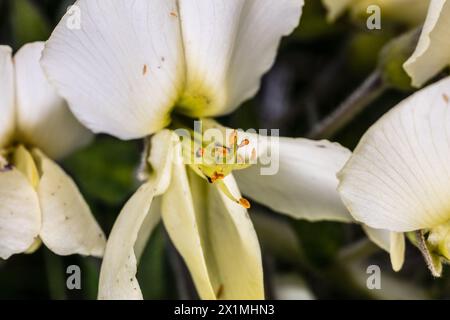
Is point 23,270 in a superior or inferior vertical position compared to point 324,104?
inferior

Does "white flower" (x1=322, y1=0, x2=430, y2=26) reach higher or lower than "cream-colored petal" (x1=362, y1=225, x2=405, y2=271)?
higher

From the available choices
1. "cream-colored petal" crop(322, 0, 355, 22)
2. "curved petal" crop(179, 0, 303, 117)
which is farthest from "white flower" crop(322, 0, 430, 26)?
"curved petal" crop(179, 0, 303, 117)

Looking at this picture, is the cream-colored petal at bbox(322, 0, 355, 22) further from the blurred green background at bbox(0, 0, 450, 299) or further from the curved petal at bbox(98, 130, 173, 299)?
the curved petal at bbox(98, 130, 173, 299)

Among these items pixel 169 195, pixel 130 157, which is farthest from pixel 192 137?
pixel 130 157

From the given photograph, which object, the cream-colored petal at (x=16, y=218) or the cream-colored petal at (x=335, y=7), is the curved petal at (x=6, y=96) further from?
the cream-colored petal at (x=335, y=7)

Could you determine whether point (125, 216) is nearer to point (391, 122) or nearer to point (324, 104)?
point (391, 122)

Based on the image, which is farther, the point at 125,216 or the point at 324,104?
the point at 324,104
